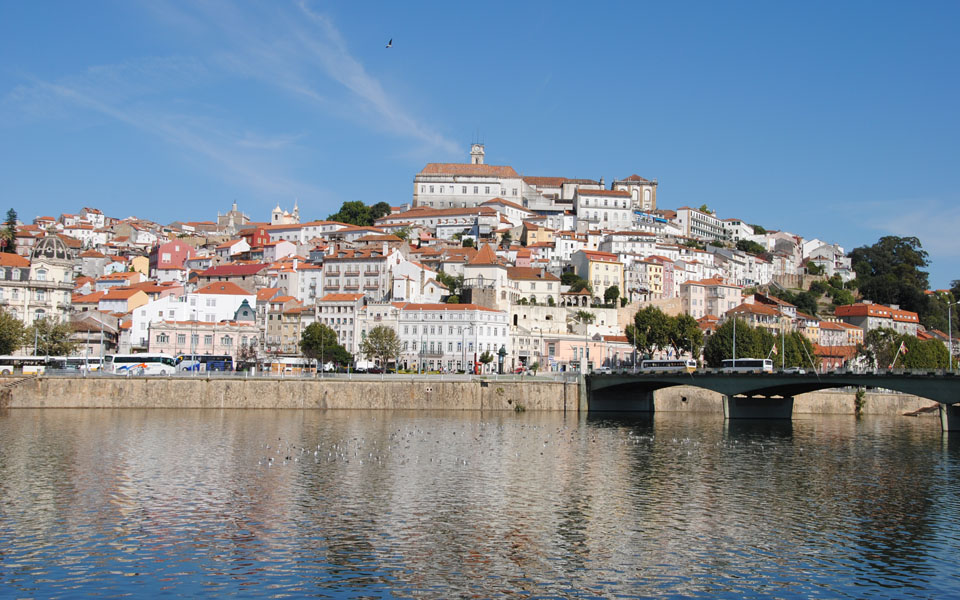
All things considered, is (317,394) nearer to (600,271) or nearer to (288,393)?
(288,393)

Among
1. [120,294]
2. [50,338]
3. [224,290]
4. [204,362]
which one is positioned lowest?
[204,362]

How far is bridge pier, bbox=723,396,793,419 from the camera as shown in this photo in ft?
215

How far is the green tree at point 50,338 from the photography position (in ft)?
240

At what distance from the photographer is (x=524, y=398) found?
66.8 metres

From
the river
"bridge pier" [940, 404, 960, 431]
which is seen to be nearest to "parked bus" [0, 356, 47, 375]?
the river

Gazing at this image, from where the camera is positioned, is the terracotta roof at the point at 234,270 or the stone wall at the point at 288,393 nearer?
the stone wall at the point at 288,393

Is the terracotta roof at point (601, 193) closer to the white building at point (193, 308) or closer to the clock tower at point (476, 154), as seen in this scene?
the clock tower at point (476, 154)

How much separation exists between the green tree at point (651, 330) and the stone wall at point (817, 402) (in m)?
14.1

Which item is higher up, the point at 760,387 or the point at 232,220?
the point at 232,220

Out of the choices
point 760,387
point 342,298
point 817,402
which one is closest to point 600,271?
point 342,298

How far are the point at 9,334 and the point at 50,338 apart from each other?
514 centimetres

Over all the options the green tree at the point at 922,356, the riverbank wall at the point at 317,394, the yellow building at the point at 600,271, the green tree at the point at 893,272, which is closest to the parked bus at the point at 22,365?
the riverbank wall at the point at 317,394

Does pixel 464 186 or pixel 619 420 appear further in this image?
pixel 464 186

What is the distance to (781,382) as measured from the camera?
5703cm
